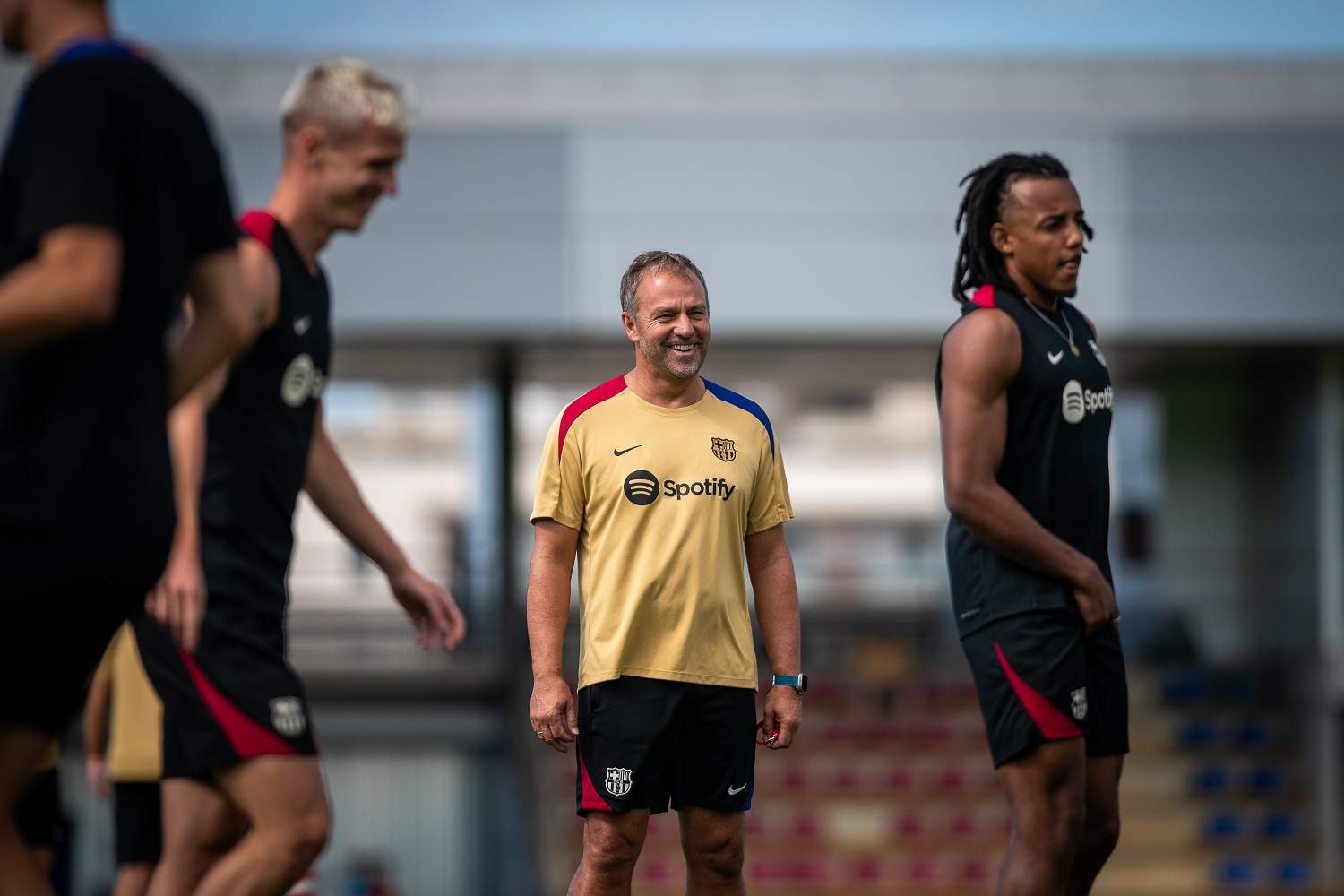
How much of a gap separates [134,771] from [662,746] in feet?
6.06

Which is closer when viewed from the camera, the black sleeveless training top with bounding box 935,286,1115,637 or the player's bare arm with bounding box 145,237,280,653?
the player's bare arm with bounding box 145,237,280,653

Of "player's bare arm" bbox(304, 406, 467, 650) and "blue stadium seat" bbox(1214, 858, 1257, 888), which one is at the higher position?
"player's bare arm" bbox(304, 406, 467, 650)

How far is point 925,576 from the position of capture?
23484 mm


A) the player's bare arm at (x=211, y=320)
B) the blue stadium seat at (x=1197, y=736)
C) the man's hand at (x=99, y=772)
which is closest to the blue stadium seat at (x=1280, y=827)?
the blue stadium seat at (x=1197, y=736)

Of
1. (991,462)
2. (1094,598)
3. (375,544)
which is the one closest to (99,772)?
(375,544)

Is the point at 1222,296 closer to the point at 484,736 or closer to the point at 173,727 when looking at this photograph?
the point at 484,736

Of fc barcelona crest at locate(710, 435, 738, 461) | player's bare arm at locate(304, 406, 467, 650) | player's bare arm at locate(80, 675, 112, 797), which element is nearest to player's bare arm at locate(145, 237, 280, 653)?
player's bare arm at locate(304, 406, 467, 650)

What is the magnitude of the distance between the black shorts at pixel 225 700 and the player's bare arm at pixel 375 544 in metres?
0.35

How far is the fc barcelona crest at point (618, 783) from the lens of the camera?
10.3 feet

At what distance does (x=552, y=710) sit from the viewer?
3.06 meters

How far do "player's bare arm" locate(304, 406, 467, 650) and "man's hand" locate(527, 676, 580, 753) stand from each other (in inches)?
15.4

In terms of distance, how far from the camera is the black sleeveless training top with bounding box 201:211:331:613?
10.3 ft

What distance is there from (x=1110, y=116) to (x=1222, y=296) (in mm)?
1743

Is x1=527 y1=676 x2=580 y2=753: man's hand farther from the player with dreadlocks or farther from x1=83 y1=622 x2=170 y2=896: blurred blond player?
x1=83 y1=622 x2=170 y2=896: blurred blond player
